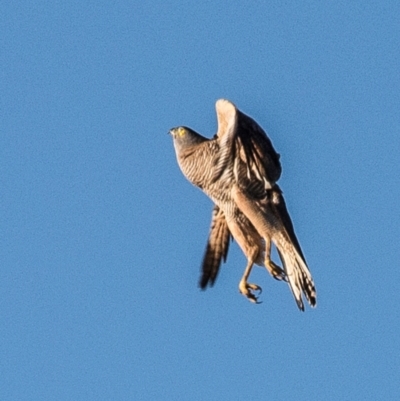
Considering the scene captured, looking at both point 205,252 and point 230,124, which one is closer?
point 230,124

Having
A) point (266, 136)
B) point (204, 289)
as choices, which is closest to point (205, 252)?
point (204, 289)

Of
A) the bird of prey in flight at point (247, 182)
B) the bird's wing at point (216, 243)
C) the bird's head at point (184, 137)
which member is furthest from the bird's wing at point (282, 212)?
the bird's wing at point (216, 243)

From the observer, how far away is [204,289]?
91.0ft

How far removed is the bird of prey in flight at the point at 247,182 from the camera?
86.2ft

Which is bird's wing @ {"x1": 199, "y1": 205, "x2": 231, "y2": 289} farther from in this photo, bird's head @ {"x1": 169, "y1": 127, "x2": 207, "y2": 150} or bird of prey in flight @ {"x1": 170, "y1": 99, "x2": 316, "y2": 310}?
bird's head @ {"x1": 169, "y1": 127, "x2": 207, "y2": 150}

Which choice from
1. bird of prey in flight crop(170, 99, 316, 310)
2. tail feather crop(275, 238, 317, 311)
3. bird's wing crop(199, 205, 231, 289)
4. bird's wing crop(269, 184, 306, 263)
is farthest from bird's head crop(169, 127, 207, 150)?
tail feather crop(275, 238, 317, 311)

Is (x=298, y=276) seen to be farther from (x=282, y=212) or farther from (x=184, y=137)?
(x=184, y=137)

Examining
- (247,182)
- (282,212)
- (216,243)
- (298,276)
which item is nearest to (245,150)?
(247,182)

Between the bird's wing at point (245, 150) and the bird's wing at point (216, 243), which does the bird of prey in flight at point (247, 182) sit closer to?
the bird's wing at point (245, 150)

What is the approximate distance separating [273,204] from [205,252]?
5.44ft

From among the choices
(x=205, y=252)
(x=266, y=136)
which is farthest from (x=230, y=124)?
(x=205, y=252)

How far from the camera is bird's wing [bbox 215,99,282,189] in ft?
85.9

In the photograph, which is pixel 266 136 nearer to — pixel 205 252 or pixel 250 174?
pixel 250 174

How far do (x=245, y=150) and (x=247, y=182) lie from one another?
0.42 m
